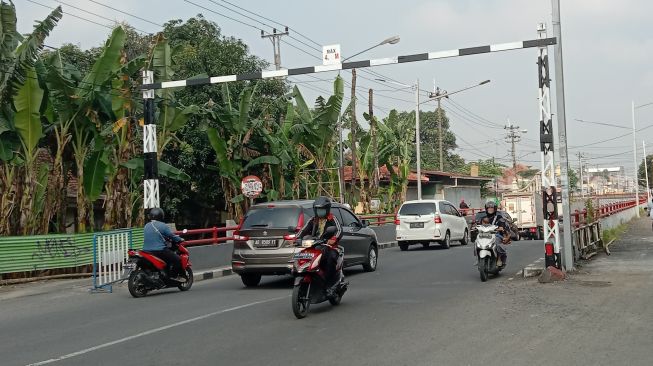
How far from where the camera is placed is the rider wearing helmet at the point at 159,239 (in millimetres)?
12453

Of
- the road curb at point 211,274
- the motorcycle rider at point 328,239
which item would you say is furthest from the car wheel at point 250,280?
the motorcycle rider at point 328,239

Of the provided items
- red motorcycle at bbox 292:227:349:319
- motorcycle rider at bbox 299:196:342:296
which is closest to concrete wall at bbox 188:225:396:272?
motorcycle rider at bbox 299:196:342:296

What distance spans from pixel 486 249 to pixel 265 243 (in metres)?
4.53

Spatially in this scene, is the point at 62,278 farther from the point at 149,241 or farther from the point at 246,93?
the point at 246,93

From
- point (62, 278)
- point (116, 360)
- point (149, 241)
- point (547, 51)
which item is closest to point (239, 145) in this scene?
point (62, 278)

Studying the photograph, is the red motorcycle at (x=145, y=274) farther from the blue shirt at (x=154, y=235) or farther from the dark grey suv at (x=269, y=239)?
the dark grey suv at (x=269, y=239)

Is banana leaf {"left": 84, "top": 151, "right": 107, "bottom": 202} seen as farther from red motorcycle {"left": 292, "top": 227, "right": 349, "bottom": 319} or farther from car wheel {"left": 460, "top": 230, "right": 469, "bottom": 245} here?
car wheel {"left": 460, "top": 230, "right": 469, "bottom": 245}

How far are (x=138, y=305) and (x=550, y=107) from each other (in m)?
8.83

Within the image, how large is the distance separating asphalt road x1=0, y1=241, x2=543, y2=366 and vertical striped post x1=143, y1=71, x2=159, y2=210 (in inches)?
129

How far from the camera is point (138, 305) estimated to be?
11516 millimetres

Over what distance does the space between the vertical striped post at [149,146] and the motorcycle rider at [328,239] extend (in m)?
7.60

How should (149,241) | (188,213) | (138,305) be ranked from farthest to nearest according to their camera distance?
(188,213) → (149,241) → (138,305)

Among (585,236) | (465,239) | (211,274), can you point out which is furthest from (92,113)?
(465,239)

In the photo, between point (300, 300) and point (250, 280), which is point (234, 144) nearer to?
point (250, 280)
